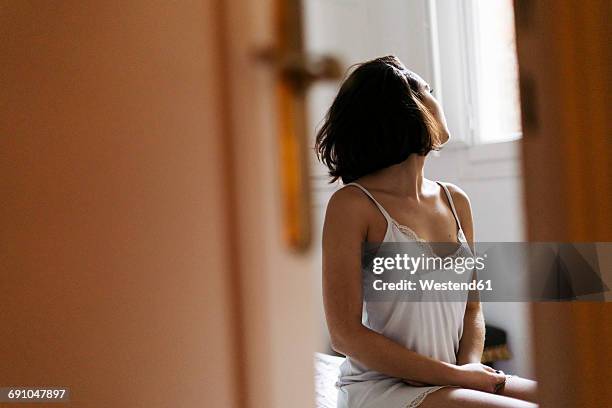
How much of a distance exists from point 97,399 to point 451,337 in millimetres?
630

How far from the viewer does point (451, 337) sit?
35.8 inches

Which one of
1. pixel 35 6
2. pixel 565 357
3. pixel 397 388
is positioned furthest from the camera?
pixel 397 388

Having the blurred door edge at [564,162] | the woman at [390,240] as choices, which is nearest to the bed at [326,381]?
the woman at [390,240]

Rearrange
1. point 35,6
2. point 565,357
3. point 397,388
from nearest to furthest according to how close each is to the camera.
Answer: point 35,6 → point 565,357 → point 397,388

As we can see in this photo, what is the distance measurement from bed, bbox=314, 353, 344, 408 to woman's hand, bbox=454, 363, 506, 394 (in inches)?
10.7

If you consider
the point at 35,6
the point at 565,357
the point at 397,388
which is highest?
the point at 35,6

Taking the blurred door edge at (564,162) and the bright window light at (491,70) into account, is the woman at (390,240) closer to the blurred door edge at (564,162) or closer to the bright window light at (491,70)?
the blurred door edge at (564,162)

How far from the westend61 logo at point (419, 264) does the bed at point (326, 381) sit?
0.90 feet

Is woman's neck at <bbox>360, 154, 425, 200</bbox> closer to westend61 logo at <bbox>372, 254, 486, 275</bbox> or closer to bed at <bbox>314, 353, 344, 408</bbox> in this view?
westend61 logo at <bbox>372, 254, 486, 275</bbox>

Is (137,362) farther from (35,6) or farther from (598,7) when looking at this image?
A: (598,7)

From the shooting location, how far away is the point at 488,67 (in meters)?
1.76

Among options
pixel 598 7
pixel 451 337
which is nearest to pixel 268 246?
pixel 598 7

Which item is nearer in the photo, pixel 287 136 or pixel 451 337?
pixel 287 136

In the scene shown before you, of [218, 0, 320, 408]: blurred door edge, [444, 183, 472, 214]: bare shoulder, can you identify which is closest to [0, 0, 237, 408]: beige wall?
[218, 0, 320, 408]: blurred door edge
